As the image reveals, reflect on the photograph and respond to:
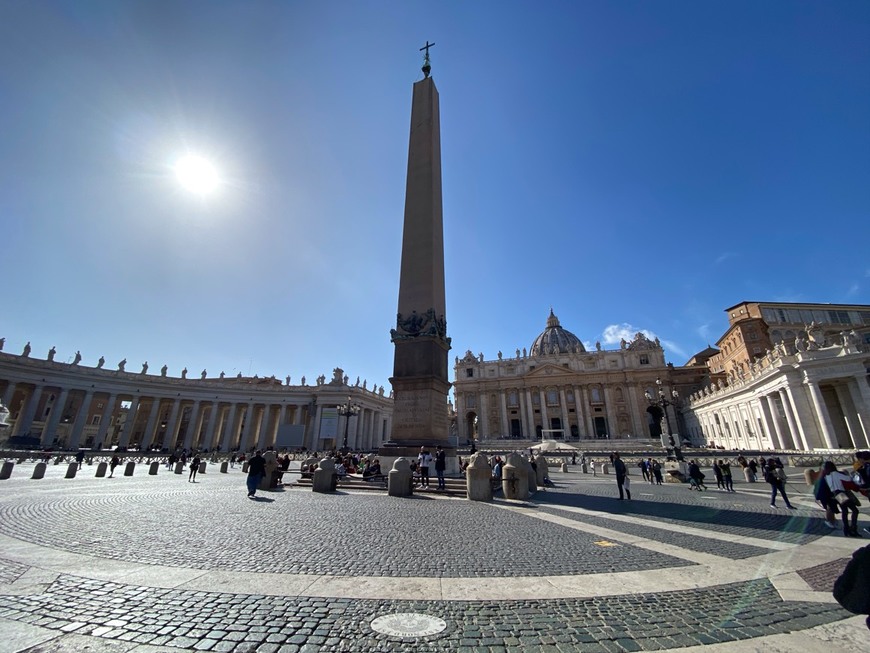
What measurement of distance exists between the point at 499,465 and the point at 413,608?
1285 centimetres

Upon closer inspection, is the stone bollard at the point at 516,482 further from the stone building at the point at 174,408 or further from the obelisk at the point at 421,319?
the stone building at the point at 174,408

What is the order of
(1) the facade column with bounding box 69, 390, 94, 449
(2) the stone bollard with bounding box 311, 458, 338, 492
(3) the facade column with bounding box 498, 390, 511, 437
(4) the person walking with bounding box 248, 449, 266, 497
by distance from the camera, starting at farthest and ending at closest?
(3) the facade column with bounding box 498, 390, 511, 437 < (1) the facade column with bounding box 69, 390, 94, 449 < (2) the stone bollard with bounding box 311, 458, 338, 492 < (4) the person walking with bounding box 248, 449, 266, 497

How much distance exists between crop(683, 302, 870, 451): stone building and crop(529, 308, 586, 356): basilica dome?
117 feet

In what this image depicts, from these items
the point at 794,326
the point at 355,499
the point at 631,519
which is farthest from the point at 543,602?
the point at 794,326

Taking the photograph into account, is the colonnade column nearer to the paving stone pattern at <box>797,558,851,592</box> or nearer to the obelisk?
the obelisk

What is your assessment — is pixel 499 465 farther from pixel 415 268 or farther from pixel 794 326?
pixel 794 326

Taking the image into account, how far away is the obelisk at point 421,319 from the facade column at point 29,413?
48339 millimetres

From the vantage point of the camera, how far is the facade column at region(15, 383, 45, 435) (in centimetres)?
3950

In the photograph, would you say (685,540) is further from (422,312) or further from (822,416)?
(822,416)

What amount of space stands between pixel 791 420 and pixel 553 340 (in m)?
62.7

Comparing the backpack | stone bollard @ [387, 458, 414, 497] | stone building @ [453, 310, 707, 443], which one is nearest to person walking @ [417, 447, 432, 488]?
stone bollard @ [387, 458, 414, 497]

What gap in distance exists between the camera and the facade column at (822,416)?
26.3m

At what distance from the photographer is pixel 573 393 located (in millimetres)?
69812

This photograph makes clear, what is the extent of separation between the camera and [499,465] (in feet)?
50.8
